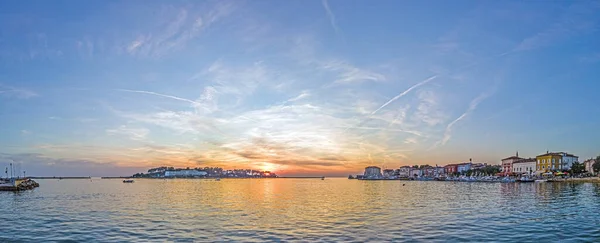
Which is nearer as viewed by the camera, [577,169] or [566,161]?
[577,169]

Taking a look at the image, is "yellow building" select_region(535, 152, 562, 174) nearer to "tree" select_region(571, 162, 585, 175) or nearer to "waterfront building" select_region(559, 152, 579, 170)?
"waterfront building" select_region(559, 152, 579, 170)

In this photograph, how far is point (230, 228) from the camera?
1410 inches

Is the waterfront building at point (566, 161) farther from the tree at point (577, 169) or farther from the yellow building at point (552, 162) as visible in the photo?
the tree at point (577, 169)

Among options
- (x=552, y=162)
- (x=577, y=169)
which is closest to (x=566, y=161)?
(x=552, y=162)

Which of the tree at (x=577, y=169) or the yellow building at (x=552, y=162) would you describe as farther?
the yellow building at (x=552, y=162)

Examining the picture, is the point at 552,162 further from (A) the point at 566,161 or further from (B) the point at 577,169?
(B) the point at 577,169

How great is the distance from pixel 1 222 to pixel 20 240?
50.7 ft

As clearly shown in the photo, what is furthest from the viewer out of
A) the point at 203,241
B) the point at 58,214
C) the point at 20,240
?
the point at 58,214

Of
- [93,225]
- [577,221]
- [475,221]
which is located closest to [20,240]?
[93,225]

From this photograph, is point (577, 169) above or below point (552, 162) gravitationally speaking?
below

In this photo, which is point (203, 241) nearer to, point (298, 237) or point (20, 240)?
point (298, 237)

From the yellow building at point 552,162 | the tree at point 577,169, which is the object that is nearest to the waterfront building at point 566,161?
the yellow building at point 552,162

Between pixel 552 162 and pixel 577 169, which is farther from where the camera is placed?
pixel 552 162

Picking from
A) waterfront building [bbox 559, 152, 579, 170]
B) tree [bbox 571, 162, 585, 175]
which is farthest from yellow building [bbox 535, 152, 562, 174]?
tree [bbox 571, 162, 585, 175]
